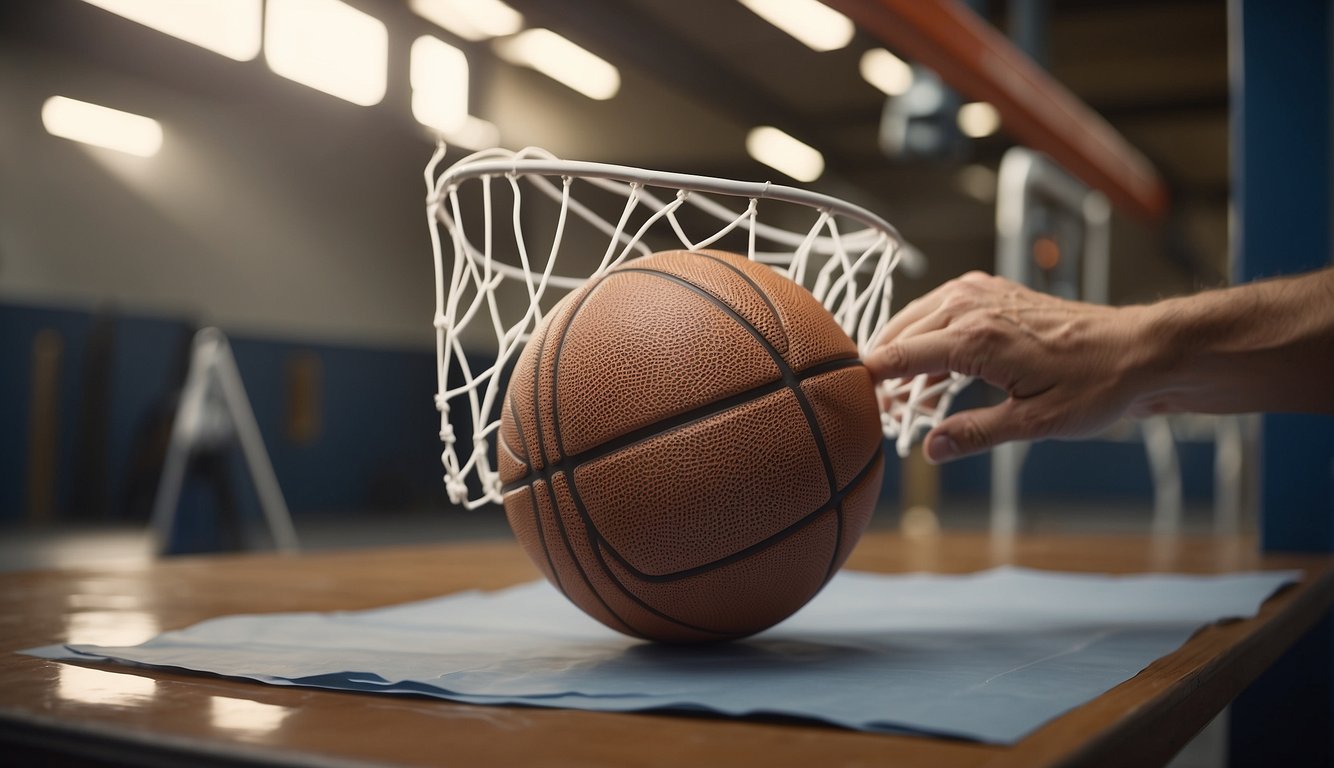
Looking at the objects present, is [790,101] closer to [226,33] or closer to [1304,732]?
[226,33]

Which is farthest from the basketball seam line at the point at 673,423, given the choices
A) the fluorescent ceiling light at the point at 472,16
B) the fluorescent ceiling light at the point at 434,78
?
the fluorescent ceiling light at the point at 472,16

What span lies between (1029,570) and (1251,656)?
1.09 m

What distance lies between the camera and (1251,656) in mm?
1312

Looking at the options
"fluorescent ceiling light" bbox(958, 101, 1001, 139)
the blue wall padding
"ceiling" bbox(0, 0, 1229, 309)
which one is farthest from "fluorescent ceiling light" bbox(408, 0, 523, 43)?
"fluorescent ceiling light" bbox(958, 101, 1001, 139)

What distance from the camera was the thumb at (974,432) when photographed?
144cm

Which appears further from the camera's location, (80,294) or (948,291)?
(80,294)

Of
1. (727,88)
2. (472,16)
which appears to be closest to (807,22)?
(727,88)

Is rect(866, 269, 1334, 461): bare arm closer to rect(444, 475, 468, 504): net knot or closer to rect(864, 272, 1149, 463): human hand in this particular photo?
rect(864, 272, 1149, 463): human hand

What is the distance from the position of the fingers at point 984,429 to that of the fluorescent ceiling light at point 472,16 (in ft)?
21.3

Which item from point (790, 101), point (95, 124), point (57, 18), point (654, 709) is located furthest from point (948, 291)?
point (790, 101)

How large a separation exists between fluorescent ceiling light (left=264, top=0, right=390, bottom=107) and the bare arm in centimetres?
470

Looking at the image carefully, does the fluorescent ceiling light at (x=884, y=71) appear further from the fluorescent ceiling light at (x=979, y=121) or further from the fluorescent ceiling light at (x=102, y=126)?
the fluorescent ceiling light at (x=102, y=126)

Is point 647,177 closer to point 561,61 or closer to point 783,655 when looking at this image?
point 783,655

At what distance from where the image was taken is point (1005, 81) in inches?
151
